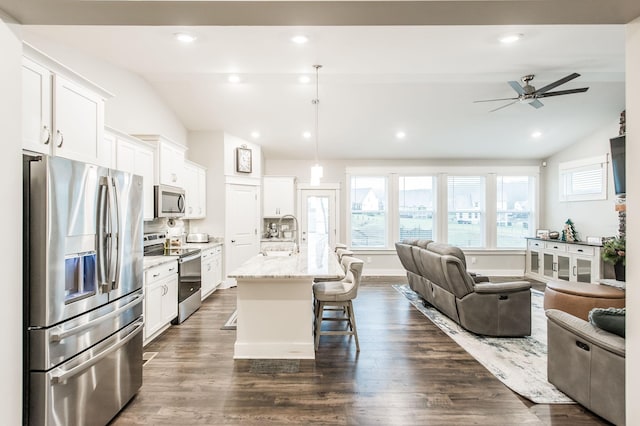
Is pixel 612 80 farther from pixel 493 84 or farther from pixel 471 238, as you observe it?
pixel 471 238

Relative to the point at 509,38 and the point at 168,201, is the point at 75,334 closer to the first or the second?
the point at 168,201

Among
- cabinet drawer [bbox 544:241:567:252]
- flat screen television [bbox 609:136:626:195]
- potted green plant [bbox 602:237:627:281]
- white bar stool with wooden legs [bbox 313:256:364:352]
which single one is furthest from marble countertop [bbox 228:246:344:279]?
cabinet drawer [bbox 544:241:567:252]

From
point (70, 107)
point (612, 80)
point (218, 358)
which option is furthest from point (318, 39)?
point (612, 80)

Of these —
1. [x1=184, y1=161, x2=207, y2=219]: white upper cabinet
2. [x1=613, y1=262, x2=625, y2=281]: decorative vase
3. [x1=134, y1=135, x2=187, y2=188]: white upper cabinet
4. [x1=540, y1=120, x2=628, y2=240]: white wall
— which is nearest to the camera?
[x1=134, y1=135, x2=187, y2=188]: white upper cabinet

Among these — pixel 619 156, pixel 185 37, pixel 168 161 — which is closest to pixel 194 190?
pixel 168 161

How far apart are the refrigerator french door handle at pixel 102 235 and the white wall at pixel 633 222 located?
9.56 ft

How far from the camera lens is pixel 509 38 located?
3.33 m

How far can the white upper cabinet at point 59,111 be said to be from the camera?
1951mm

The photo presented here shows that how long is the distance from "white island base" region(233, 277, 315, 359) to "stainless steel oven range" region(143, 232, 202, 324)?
1.42 m

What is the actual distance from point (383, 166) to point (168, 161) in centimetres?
460

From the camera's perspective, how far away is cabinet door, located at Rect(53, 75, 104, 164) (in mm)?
2170

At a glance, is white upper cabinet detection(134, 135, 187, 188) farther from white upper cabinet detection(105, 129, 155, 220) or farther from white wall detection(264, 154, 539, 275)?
white wall detection(264, 154, 539, 275)

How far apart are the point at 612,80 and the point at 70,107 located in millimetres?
6653

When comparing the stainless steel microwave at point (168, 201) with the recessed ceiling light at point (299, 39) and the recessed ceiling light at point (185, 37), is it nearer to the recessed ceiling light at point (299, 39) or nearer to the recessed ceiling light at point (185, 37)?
the recessed ceiling light at point (185, 37)
